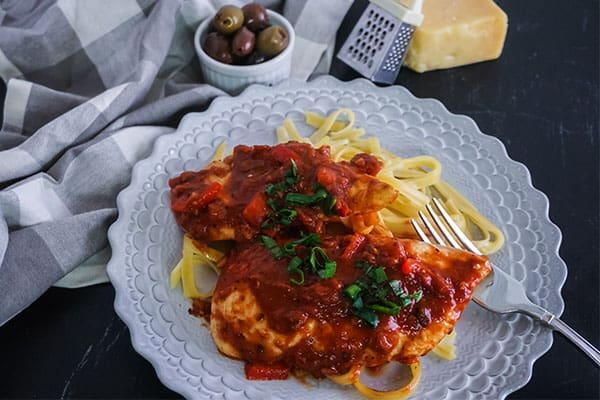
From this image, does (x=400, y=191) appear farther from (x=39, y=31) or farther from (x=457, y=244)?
(x=39, y=31)

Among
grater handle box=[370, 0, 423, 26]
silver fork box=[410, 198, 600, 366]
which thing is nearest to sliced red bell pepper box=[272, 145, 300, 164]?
silver fork box=[410, 198, 600, 366]

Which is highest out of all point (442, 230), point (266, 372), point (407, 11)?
point (407, 11)

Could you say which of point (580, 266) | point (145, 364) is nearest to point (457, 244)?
point (580, 266)

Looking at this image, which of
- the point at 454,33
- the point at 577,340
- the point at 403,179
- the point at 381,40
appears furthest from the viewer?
the point at 454,33

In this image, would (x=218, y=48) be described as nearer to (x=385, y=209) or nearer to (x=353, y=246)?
(x=385, y=209)

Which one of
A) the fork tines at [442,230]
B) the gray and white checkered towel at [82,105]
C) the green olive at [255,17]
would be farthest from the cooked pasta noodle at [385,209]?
the green olive at [255,17]

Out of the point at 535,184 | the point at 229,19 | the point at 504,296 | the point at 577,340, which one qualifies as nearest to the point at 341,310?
the point at 504,296
